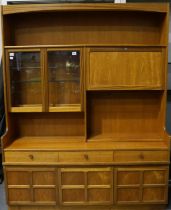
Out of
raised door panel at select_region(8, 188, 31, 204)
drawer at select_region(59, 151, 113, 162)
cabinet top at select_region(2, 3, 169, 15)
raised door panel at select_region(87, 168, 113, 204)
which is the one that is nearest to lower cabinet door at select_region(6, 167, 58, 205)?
raised door panel at select_region(8, 188, 31, 204)

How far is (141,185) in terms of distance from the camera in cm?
230

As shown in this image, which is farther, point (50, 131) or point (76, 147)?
point (50, 131)

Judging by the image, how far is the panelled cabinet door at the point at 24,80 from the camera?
2.31 m

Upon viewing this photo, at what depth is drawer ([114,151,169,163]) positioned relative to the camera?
2262mm

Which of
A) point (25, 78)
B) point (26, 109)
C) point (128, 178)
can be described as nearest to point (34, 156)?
point (26, 109)

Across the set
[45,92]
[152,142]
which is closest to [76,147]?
[45,92]

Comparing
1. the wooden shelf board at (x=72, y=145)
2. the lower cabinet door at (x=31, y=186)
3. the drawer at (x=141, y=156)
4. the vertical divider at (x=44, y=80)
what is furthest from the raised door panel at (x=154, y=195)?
the vertical divider at (x=44, y=80)

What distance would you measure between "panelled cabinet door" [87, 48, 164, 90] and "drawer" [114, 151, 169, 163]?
0.65 metres

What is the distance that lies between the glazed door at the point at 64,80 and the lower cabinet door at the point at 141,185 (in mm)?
820

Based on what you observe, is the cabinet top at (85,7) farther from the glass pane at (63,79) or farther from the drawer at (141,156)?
the drawer at (141,156)

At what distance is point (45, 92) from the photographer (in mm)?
2328

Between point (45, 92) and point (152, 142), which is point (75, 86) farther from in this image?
point (152, 142)

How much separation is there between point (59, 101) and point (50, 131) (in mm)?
379

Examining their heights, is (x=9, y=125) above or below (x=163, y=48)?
below
